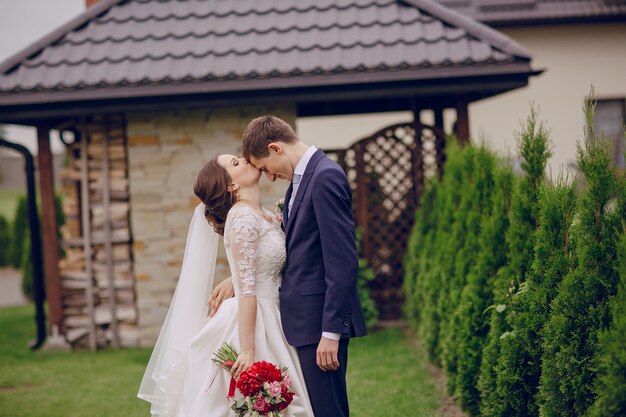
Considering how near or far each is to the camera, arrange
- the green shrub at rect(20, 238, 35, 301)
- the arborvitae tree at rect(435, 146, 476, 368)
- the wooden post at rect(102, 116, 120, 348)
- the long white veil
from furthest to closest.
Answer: the green shrub at rect(20, 238, 35, 301)
the wooden post at rect(102, 116, 120, 348)
the arborvitae tree at rect(435, 146, 476, 368)
the long white veil

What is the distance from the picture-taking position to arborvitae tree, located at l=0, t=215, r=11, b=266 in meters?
17.9

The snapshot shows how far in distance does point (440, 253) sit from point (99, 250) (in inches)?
163

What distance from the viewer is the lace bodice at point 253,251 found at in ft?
12.1

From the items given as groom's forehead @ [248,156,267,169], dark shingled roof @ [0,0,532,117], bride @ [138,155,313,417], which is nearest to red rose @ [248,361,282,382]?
bride @ [138,155,313,417]

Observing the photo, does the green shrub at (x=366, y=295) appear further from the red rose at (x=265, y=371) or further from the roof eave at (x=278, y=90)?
the red rose at (x=265, y=371)

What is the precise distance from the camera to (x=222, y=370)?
12.6 ft

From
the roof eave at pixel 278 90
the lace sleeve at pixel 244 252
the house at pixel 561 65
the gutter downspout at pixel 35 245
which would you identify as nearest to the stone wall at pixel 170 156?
the roof eave at pixel 278 90

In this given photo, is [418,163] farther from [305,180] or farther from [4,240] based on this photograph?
[4,240]

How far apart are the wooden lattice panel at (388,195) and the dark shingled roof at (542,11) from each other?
7469mm

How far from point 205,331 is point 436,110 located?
6703 mm

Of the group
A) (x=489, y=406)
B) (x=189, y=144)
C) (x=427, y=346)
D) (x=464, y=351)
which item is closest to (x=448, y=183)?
(x=427, y=346)

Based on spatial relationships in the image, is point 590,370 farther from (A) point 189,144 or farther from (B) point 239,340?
(A) point 189,144

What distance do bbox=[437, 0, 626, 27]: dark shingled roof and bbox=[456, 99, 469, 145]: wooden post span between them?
7.46m

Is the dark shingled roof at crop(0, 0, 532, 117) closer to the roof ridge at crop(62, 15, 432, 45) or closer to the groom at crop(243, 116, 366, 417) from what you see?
the roof ridge at crop(62, 15, 432, 45)
